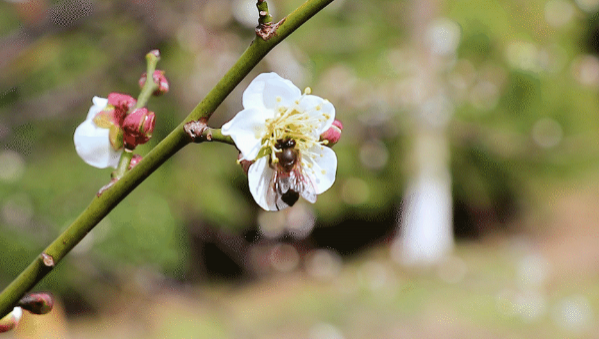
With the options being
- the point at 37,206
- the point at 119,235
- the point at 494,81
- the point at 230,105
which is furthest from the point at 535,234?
the point at 37,206

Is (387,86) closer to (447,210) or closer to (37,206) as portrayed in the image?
(447,210)

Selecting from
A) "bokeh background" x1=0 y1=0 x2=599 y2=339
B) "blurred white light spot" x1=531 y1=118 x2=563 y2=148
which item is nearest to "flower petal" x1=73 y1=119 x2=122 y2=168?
"bokeh background" x1=0 y1=0 x2=599 y2=339

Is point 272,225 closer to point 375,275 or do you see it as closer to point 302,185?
point 375,275

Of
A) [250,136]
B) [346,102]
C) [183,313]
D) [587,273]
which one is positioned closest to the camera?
[250,136]

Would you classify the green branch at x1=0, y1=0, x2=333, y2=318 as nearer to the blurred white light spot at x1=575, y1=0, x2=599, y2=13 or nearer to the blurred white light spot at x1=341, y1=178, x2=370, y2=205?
the blurred white light spot at x1=341, y1=178, x2=370, y2=205

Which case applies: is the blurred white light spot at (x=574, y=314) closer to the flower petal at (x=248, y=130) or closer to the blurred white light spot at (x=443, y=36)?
the blurred white light spot at (x=443, y=36)
